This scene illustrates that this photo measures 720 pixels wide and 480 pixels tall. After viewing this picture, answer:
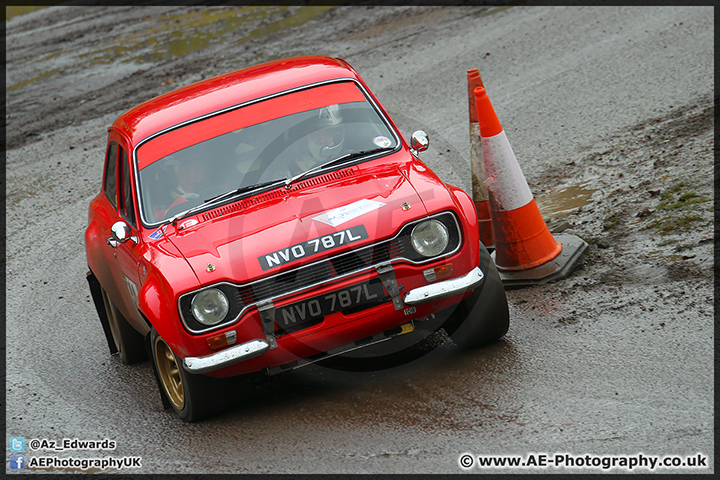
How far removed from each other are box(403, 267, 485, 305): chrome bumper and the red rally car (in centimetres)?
1

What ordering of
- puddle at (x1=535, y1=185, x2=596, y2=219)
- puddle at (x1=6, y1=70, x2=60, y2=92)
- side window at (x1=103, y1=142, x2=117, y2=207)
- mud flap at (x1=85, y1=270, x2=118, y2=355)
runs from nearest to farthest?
side window at (x1=103, y1=142, x2=117, y2=207)
mud flap at (x1=85, y1=270, x2=118, y2=355)
puddle at (x1=535, y1=185, x2=596, y2=219)
puddle at (x1=6, y1=70, x2=60, y2=92)

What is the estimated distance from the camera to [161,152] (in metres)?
5.46

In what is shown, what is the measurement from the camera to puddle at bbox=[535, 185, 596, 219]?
23.3ft

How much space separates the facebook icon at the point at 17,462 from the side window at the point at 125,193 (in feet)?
5.10

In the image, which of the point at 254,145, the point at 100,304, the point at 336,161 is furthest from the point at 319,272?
the point at 100,304

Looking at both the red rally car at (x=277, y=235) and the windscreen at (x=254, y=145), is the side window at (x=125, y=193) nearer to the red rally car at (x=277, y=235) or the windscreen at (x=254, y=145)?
the red rally car at (x=277, y=235)

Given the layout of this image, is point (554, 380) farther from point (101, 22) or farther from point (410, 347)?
point (101, 22)

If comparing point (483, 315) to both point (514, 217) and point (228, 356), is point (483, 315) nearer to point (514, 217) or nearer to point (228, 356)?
point (514, 217)

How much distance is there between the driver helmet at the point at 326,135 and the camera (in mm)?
5449

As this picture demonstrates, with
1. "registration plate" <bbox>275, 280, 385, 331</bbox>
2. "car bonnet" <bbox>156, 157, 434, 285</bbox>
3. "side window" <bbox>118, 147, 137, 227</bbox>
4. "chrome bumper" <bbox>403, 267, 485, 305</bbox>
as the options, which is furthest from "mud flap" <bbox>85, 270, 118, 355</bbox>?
"chrome bumper" <bbox>403, 267, 485, 305</bbox>

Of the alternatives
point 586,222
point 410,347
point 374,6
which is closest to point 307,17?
Result: point 374,6

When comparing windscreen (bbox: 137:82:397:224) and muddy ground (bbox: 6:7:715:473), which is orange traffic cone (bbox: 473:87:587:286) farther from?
windscreen (bbox: 137:82:397:224)

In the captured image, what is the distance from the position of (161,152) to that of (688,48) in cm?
805

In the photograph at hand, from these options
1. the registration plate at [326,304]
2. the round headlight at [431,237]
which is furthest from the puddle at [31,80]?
the round headlight at [431,237]
